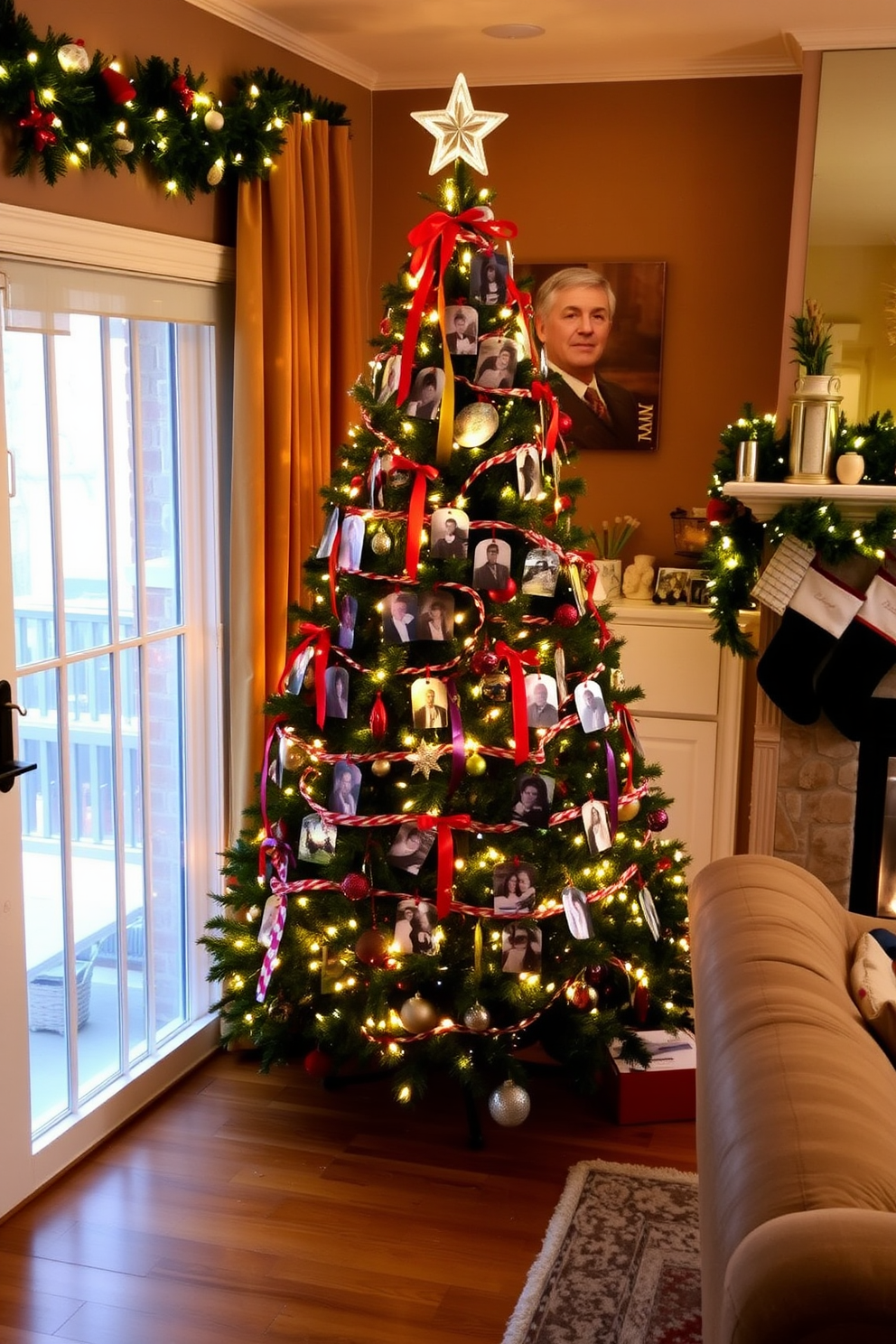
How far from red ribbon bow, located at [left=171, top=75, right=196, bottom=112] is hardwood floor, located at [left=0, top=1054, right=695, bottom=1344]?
94.8 inches

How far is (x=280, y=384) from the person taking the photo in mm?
3525

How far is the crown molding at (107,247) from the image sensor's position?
2.65 meters

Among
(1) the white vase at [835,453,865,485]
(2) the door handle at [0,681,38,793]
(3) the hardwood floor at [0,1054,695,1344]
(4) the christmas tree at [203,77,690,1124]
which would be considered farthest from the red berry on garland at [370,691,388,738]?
(1) the white vase at [835,453,865,485]

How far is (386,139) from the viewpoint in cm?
436

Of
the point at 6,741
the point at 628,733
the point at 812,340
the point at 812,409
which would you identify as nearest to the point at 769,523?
the point at 812,409

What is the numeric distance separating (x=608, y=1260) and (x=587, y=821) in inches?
36.2

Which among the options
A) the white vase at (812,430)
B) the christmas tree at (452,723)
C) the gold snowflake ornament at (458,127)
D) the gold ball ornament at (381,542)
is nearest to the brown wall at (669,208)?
the white vase at (812,430)

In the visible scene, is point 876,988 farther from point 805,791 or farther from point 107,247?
point 107,247

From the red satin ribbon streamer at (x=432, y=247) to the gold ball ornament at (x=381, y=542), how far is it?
291 mm

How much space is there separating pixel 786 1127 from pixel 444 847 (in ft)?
5.08

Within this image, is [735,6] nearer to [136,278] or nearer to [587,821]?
[136,278]

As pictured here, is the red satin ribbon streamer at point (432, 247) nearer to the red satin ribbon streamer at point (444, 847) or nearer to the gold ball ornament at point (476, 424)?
the gold ball ornament at point (476, 424)

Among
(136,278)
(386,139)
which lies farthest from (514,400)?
(386,139)

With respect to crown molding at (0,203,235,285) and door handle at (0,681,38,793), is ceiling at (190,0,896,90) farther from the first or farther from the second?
door handle at (0,681,38,793)
